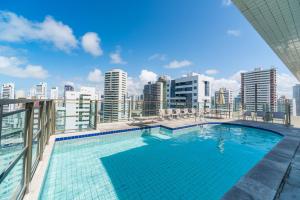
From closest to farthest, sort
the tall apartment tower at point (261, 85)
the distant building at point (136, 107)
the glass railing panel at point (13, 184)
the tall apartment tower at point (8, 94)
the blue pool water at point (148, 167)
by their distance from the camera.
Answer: the tall apartment tower at point (8, 94)
the glass railing panel at point (13, 184)
the blue pool water at point (148, 167)
the distant building at point (136, 107)
the tall apartment tower at point (261, 85)

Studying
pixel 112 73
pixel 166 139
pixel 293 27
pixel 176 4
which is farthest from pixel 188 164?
pixel 112 73

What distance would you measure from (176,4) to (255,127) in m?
7.46

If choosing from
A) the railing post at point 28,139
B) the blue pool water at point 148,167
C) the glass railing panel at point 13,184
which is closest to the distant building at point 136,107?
the blue pool water at point 148,167

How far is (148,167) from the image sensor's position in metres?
3.00

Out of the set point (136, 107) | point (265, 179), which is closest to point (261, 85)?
point (136, 107)

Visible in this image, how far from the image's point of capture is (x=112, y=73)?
67.1 m

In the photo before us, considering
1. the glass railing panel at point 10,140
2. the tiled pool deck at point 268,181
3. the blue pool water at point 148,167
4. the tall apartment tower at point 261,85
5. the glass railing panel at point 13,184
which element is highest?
the tall apartment tower at point 261,85

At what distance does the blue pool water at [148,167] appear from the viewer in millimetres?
2139

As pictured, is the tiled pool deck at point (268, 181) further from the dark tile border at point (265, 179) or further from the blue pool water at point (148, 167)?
the blue pool water at point (148, 167)

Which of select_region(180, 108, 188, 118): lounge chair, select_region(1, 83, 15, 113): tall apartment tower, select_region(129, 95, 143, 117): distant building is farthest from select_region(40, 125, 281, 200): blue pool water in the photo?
select_region(180, 108, 188, 118): lounge chair

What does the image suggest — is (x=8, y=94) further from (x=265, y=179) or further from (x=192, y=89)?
(x=192, y=89)

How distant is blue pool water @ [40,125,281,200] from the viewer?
2139mm

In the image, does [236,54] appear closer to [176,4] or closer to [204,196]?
[176,4]

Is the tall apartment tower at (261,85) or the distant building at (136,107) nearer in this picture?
the distant building at (136,107)
